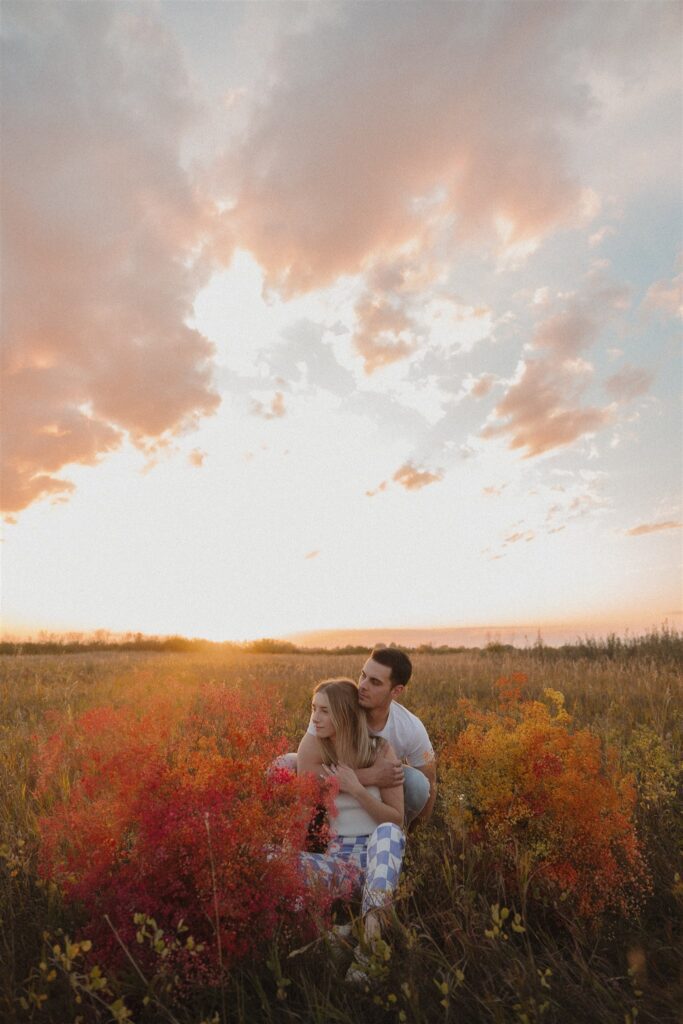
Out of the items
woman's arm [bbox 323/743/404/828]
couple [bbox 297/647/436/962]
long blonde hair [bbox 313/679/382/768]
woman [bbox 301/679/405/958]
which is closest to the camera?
woman [bbox 301/679/405/958]

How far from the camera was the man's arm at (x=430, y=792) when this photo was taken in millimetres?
5684

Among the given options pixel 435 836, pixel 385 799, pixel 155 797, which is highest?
pixel 155 797

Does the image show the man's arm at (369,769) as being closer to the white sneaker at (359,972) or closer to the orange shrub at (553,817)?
the orange shrub at (553,817)

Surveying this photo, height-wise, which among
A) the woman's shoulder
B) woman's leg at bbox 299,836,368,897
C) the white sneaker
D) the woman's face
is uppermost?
the woman's face

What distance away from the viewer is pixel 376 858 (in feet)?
13.6

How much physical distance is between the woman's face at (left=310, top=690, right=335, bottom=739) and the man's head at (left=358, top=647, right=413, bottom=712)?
51cm

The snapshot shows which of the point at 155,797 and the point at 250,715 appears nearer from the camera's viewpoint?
the point at 155,797

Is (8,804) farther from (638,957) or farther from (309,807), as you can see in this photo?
(638,957)

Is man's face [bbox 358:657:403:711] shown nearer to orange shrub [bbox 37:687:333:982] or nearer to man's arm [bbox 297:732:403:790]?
man's arm [bbox 297:732:403:790]

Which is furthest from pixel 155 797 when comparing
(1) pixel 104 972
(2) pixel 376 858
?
(2) pixel 376 858

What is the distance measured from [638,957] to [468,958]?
1.05 metres

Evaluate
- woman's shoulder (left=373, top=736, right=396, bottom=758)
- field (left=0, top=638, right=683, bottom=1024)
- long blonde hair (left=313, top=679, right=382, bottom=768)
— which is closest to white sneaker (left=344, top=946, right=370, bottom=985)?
field (left=0, top=638, right=683, bottom=1024)

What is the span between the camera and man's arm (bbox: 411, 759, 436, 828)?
5.68 meters

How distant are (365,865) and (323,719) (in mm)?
1088
